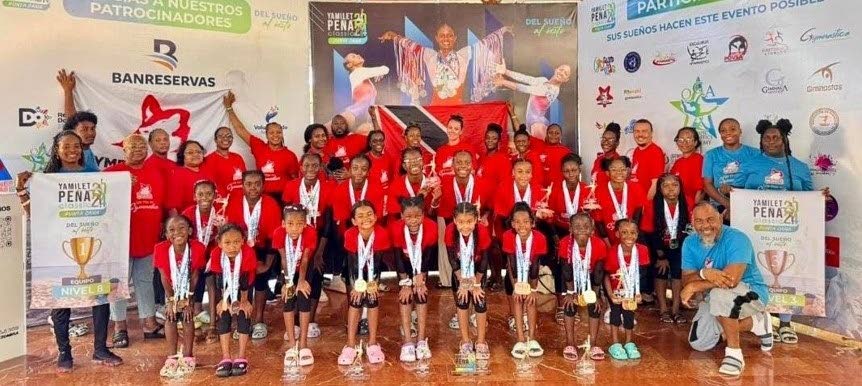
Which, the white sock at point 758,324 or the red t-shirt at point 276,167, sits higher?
→ the red t-shirt at point 276,167

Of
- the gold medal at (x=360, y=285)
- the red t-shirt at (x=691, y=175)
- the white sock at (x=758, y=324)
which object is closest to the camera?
the gold medal at (x=360, y=285)

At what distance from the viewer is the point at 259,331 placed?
15.7ft

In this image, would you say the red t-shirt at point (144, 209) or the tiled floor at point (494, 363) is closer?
the tiled floor at point (494, 363)

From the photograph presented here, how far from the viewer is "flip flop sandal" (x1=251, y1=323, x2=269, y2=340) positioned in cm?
476

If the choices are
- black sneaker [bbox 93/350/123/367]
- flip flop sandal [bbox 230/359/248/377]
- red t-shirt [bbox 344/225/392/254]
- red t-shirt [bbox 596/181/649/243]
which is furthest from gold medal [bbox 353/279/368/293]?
red t-shirt [bbox 596/181/649/243]

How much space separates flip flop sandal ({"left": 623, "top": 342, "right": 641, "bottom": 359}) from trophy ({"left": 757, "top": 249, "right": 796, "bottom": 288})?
136 centimetres

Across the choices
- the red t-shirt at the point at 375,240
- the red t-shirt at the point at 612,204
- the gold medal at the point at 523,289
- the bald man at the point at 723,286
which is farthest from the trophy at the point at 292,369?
the bald man at the point at 723,286

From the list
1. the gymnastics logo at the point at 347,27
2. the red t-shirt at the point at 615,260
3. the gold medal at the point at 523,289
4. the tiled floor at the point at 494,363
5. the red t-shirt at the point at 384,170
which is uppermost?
the gymnastics logo at the point at 347,27

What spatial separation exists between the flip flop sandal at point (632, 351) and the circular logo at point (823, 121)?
2621 mm

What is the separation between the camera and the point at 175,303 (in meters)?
3.96

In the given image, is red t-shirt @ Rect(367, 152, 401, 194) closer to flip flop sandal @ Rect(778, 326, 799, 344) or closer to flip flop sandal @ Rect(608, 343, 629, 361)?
flip flop sandal @ Rect(608, 343, 629, 361)

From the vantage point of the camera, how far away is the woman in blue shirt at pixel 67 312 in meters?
4.14

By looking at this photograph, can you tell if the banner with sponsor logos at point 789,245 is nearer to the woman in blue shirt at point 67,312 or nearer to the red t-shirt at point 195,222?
the red t-shirt at point 195,222

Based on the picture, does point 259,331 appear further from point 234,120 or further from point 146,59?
point 146,59
